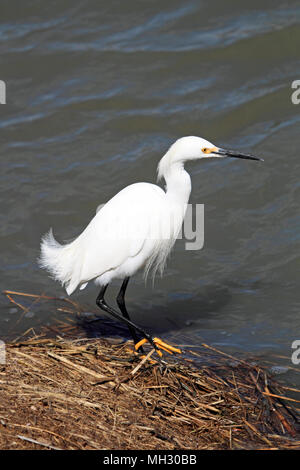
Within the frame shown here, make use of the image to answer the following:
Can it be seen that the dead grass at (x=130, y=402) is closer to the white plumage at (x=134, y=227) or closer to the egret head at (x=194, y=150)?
the white plumage at (x=134, y=227)

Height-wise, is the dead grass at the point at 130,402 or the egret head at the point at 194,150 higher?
the egret head at the point at 194,150

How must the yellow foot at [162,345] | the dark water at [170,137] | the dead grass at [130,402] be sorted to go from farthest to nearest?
the dark water at [170,137] → the yellow foot at [162,345] → the dead grass at [130,402]

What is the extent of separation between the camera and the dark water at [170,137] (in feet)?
19.6

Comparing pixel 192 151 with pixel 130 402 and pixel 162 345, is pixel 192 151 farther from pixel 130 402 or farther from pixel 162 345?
pixel 130 402

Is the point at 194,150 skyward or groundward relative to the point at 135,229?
skyward

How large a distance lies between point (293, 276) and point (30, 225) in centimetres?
303

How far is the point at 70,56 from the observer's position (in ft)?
30.8

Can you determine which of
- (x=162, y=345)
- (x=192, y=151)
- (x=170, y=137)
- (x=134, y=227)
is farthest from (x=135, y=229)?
(x=170, y=137)

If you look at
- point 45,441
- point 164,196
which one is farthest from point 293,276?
point 45,441

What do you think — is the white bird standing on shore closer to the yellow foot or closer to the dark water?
the yellow foot

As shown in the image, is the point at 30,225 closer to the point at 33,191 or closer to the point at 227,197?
the point at 33,191

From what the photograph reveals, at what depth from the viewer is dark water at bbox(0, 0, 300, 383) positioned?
19.6 feet

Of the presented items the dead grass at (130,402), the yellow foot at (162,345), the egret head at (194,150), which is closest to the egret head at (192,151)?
the egret head at (194,150)

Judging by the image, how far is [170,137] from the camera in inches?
319
